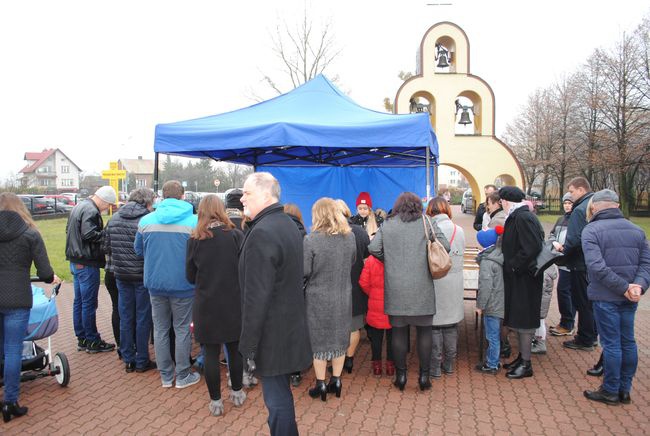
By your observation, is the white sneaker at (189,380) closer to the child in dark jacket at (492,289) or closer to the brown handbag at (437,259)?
the brown handbag at (437,259)

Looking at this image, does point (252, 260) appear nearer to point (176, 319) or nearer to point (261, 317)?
point (261, 317)

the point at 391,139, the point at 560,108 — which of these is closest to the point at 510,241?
the point at 391,139

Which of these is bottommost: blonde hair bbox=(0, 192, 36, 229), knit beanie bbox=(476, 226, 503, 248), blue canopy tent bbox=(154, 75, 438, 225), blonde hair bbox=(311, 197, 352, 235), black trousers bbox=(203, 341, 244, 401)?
black trousers bbox=(203, 341, 244, 401)

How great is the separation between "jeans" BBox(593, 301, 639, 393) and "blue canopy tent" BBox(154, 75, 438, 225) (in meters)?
2.19

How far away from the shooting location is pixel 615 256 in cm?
364

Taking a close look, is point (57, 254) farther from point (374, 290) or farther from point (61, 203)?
point (61, 203)

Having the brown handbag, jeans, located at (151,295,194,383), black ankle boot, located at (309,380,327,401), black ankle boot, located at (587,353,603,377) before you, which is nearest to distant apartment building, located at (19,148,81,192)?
jeans, located at (151,295,194,383)

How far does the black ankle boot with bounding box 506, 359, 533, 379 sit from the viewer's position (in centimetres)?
434

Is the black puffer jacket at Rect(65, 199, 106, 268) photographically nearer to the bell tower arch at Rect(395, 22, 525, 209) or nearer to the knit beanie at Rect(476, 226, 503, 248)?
the knit beanie at Rect(476, 226, 503, 248)

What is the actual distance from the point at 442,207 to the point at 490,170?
17.8 m

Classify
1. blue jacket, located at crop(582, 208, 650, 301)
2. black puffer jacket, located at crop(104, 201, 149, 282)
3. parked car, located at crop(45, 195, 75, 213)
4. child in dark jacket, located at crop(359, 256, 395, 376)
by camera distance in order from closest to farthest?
1. blue jacket, located at crop(582, 208, 650, 301)
2. child in dark jacket, located at crop(359, 256, 395, 376)
3. black puffer jacket, located at crop(104, 201, 149, 282)
4. parked car, located at crop(45, 195, 75, 213)

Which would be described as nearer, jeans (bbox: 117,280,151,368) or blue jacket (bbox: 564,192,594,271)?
jeans (bbox: 117,280,151,368)

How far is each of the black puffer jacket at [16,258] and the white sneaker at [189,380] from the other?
140 centimetres

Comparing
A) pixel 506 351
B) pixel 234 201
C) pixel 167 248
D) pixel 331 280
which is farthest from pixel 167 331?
pixel 506 351
